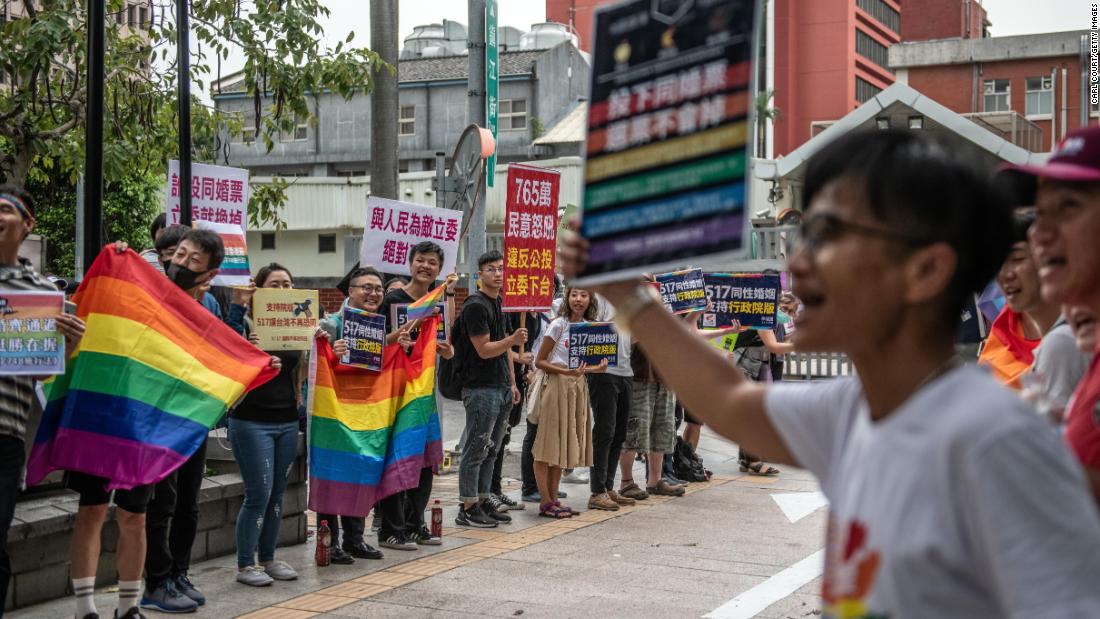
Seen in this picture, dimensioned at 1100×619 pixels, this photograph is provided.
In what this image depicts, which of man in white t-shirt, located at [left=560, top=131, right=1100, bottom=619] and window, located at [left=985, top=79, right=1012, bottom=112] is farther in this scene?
window, located at [left=985, top=79, right=1012, bottom=112]

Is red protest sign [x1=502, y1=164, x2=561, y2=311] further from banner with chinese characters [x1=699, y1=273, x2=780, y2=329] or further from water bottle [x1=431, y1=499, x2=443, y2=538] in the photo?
water bottle [x1=431, y1=499, x2=443, y2=538]

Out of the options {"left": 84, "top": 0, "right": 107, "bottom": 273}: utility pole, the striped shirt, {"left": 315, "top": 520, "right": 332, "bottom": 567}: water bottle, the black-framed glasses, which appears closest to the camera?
the black-framed glasses

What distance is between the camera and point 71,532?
6926 millimetres

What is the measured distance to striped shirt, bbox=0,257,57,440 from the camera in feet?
17.9

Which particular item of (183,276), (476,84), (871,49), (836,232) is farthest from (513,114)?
(836,232)

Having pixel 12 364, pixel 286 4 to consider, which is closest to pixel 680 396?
pixel 12 364

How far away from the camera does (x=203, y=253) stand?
686 centimetres

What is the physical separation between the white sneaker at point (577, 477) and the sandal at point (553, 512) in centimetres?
210

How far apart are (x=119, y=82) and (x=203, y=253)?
260 inches

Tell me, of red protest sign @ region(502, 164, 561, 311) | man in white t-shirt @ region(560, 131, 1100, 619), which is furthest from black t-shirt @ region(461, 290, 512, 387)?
man in white t-shirt @ region(560, 131, 1100, 619)

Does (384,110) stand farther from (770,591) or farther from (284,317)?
(770,591)

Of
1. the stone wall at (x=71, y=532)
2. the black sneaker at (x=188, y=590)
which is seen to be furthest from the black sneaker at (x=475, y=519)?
the black sneaker at (x=188, y=590)

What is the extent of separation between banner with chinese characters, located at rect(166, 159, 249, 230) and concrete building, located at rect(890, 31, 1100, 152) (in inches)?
2026

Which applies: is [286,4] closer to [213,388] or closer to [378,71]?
[378,71]
